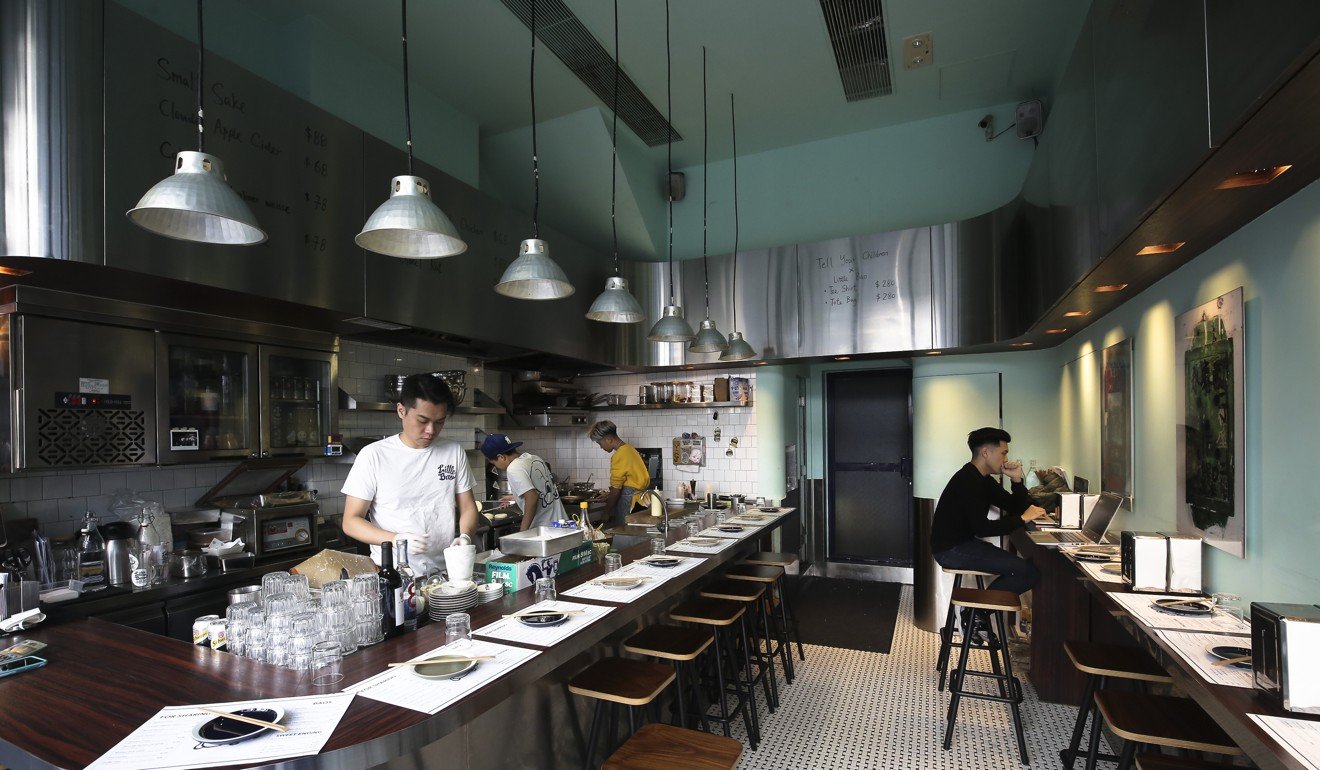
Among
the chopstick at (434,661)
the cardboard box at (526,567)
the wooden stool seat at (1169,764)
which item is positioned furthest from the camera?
the cardboard box at (526,567)

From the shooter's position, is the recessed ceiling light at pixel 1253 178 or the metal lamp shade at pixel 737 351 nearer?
the recessed ceiling light at pixel 1253 178

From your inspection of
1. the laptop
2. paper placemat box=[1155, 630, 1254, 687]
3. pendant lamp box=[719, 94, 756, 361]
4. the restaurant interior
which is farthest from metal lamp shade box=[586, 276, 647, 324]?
the laptop

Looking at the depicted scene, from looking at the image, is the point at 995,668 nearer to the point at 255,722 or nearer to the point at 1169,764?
the point at 1169,764

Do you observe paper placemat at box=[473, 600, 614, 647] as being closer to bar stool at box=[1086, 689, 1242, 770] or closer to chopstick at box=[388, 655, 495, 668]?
chopstick at box=[388, 655, 495, 668]

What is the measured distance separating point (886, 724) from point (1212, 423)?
7.35 feet

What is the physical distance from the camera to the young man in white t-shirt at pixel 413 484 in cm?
308

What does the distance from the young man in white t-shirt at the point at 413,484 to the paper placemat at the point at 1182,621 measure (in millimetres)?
2783

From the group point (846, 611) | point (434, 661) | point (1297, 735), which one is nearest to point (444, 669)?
point (434, 661)

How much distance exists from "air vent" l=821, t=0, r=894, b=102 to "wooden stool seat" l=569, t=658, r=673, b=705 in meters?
4.08

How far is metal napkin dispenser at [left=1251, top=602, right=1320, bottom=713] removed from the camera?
1.61m

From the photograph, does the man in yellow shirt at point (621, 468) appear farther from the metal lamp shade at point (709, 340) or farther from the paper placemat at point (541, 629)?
the paper placemat at point (541, 629)

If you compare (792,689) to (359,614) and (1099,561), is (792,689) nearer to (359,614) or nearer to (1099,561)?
(1099,561)

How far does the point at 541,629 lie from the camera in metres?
2.14

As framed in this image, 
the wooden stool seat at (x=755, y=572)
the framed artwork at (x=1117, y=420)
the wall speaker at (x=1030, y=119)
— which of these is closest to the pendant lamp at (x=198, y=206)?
the wooden stool seat at (x=755, y=572)
